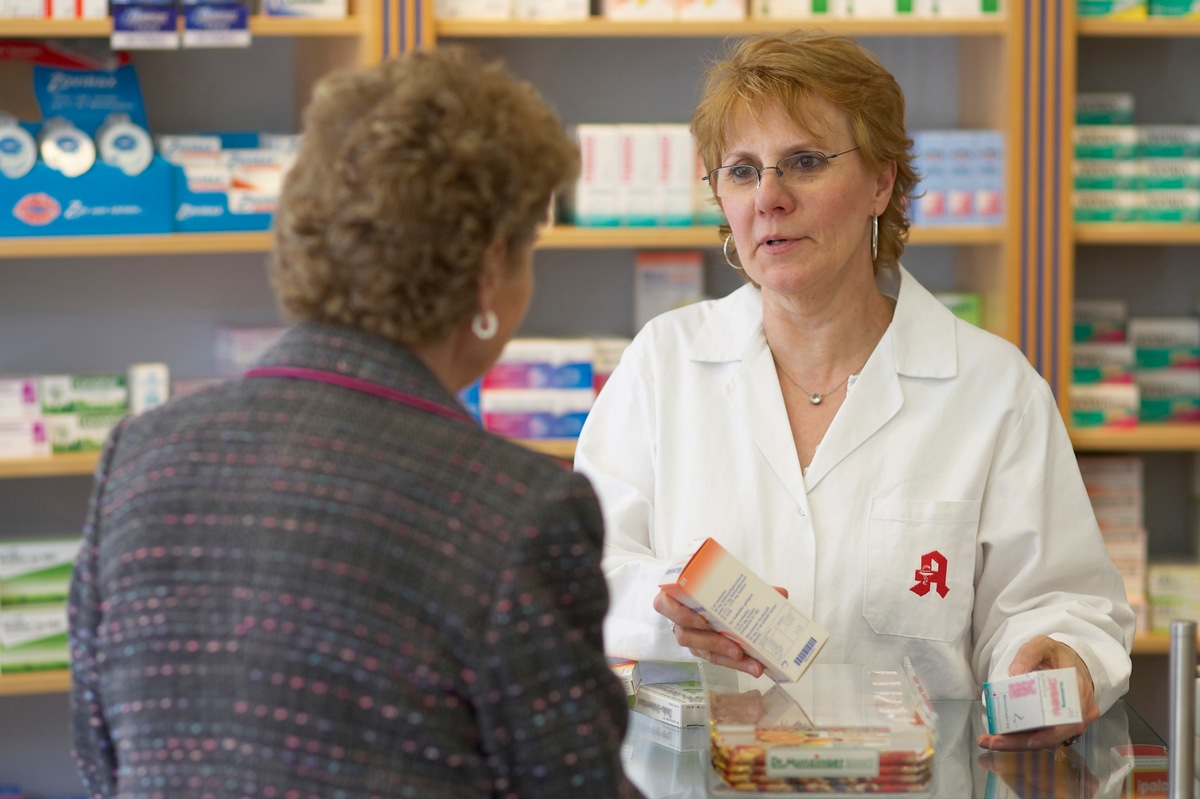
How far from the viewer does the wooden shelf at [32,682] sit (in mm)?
3036

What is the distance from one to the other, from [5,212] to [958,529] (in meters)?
2.23

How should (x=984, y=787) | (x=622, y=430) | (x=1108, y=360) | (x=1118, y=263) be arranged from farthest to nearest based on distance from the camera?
(x=1118, y=263)
(x=1108, y=360)
(x=622, y=430)
(x=984, y=787)

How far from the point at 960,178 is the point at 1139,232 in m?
0.45

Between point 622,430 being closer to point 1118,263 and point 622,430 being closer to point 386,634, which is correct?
point 386,634

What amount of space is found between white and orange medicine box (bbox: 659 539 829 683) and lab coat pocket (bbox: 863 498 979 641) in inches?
17.9

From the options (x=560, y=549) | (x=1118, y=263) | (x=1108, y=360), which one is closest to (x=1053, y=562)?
(x=560, y=549)

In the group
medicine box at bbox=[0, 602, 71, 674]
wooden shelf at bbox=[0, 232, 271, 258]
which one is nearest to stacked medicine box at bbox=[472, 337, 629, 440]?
wooden shelf at bbox=[0, 232, 271, 258]

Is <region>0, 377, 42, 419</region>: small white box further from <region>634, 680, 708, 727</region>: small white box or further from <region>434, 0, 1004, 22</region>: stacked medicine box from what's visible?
<region>634, 680, 708, 727</region>: small white box

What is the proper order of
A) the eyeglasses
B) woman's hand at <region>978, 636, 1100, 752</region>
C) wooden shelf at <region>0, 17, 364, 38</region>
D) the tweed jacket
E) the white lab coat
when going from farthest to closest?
wooden shelf at <region>0, 17, 364, 38</region> → the eyeglasses → the white lab coat → woman's hand at <region>978, 636, 1100, 752</region> → the tweed jacket

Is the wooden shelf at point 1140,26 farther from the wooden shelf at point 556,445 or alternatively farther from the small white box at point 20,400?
the small white box at point 20,400

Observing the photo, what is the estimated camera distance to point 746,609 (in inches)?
55.9

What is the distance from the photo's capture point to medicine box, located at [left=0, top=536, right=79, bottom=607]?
9.98 ft

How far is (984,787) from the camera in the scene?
135cm

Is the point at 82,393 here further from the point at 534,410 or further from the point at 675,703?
the point at 675,703
